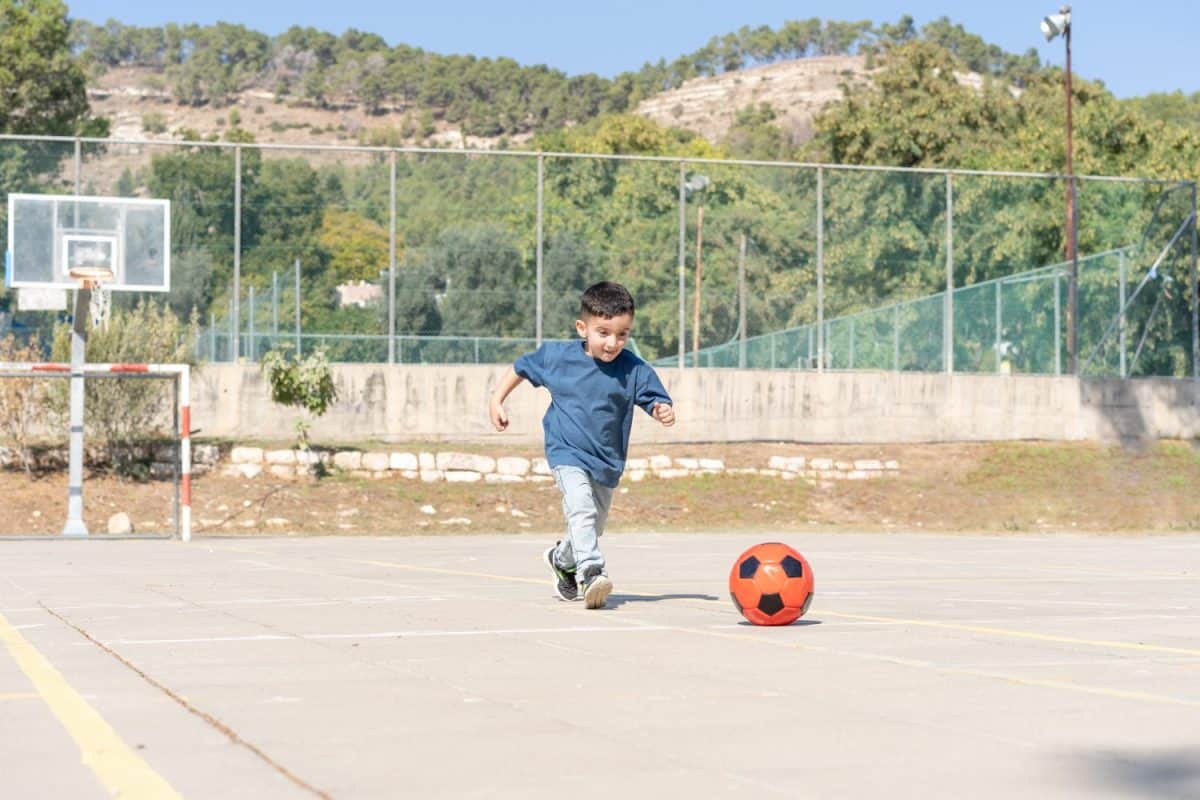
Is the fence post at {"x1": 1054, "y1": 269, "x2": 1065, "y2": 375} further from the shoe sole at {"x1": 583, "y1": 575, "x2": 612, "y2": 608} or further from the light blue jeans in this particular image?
the shoe sole at {"x1": 583, "y1": 575, "x2": 612, "y2": 608}

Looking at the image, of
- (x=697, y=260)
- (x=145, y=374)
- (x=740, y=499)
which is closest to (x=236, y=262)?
(x=145, y=374)

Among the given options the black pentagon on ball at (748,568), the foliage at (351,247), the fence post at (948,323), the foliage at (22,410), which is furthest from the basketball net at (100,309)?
the black pentagon on ball at (748,568)

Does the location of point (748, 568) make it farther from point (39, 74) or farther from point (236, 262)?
point (39, 74)

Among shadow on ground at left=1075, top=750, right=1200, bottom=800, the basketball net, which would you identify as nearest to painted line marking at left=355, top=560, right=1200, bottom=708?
shadow on ground at left=1075, top=750, right=1200, bottom=800

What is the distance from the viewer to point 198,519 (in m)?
26.5

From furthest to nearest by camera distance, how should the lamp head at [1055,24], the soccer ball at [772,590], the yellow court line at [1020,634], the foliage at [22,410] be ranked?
the lamp head at [1055,24], the foliage at [22,410], the soccer ball at [772,590], the yellow court line at [1020,634]

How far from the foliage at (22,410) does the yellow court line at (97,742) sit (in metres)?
21.5

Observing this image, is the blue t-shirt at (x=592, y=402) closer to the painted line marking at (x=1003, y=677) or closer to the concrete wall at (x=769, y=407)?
the painted line marking at (x=1003, y=677)

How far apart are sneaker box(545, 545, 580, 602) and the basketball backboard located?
55.0 ft

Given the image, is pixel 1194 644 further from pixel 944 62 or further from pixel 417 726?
pixel 944 62

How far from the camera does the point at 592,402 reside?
32.8 feet

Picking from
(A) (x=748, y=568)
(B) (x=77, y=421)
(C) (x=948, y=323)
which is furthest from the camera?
(C) (x=948, y=323)

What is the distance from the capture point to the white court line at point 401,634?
7.94 m

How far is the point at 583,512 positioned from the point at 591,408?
61cm
